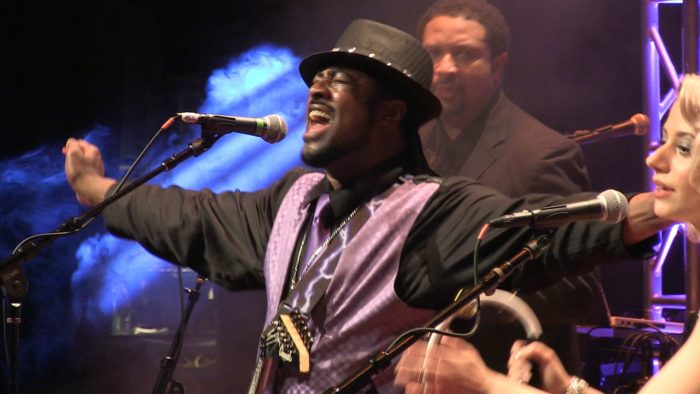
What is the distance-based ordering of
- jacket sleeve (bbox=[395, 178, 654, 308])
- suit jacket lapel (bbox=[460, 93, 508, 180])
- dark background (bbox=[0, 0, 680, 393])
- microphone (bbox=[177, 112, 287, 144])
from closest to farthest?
1. jacket sleeve (bbox=[395, 178, 654, 308])
2. microphone (bbox=[177, 112, 287, 144])
3. suit jacket lapel (bbox=[460, 93, 508, 180])
4. dark background (bbox=[0, 0, 680, 393])

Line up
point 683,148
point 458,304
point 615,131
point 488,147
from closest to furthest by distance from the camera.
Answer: point 458,304 < point 683,148 < point 488,147 < point 615,131

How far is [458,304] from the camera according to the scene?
2131mm

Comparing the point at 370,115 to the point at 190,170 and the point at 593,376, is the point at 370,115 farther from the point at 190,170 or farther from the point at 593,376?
the point at 190,170

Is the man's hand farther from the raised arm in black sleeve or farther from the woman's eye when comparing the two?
the woman's eye

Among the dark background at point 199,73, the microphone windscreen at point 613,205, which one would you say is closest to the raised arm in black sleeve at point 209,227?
the microphone windscreen at point 613,205

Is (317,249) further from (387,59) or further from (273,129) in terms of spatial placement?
(387,59)

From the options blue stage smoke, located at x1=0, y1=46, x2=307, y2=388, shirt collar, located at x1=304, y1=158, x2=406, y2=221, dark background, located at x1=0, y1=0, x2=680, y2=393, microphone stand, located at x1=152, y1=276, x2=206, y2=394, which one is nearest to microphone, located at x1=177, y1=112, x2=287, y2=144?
shirt collar, located at x1=304, y1=158, x2=406, y2=221

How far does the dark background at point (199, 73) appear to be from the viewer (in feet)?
20.8

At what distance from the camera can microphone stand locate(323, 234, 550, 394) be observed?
6.99 feet

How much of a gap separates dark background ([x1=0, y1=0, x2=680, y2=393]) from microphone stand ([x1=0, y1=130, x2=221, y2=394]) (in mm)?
3598

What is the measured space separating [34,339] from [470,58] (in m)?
4.11

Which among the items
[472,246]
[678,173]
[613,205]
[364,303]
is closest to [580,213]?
[613,205]

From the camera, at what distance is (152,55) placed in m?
7.01

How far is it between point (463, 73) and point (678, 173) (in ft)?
7.19
